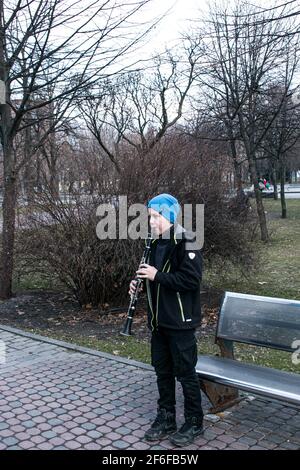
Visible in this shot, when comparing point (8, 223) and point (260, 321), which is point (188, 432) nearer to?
point (260, 321)

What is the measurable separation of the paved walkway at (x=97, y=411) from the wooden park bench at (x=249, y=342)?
0.33 metres

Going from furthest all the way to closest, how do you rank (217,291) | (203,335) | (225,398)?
(217,291) < (203,335) < (225,398)

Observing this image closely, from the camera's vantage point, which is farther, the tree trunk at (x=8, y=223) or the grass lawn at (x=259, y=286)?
the tree trunk at (x=8, y=223)

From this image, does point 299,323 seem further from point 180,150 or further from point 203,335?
point 180,150

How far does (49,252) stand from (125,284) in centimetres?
115

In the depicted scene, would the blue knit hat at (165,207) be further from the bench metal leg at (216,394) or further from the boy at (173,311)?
the bench metal leg at (216,394)

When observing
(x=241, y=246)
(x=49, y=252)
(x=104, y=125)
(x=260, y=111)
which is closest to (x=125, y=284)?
(x=49, y=252)

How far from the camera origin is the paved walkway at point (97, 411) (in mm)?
3623

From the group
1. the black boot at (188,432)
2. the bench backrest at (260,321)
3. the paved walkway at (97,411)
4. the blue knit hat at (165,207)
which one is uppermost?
the blue knit hat at (165,207)

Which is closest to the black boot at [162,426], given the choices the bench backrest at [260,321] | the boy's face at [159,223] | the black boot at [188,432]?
the black boot at [188,432]

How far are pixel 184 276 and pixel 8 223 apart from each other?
191 inches

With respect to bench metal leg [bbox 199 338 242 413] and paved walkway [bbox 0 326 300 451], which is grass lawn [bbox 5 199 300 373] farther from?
bench metal leg [bbox 199 338 242 413]

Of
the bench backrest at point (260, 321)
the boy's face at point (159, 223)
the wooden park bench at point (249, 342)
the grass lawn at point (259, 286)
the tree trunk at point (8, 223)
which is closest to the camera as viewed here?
the boy's face at point (159, 223)

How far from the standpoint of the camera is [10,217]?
775 centimetres
